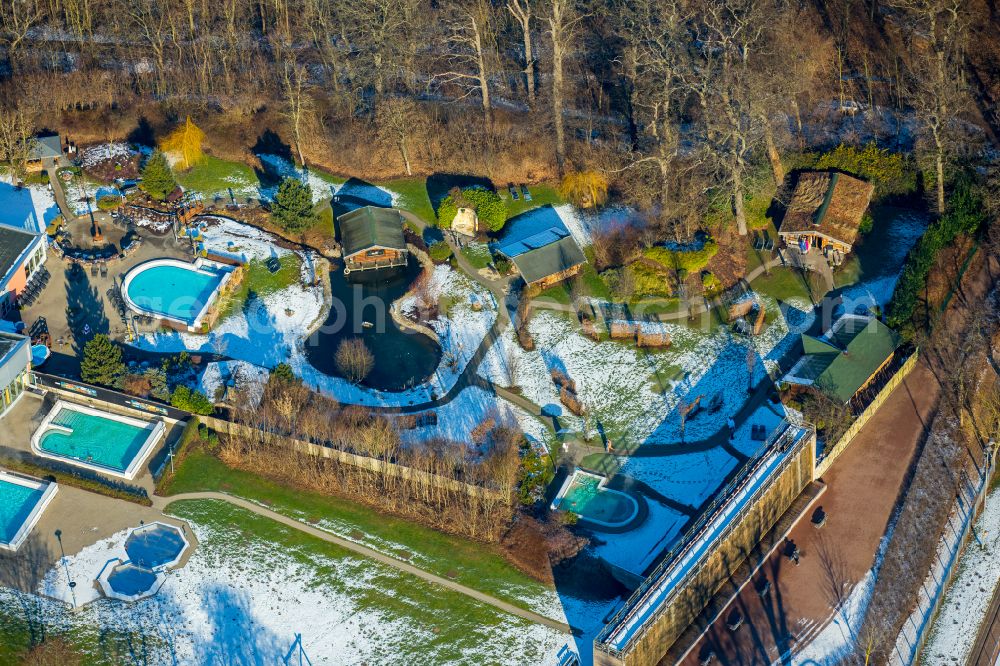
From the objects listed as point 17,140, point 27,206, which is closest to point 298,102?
point 27,206

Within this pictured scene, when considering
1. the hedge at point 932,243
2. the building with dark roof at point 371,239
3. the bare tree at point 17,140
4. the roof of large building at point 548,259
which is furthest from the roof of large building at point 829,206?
the bare tree at point 17,140

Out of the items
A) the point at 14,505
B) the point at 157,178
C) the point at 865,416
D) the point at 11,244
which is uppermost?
the point at 157,178

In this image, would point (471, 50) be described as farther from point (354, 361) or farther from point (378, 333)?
point (354, 361)

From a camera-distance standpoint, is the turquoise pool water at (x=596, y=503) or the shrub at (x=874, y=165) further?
the shrub at (x=874, y=165)

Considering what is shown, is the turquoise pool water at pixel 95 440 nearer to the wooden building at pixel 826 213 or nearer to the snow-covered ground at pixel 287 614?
the snow-covered ground at pixel 287 614

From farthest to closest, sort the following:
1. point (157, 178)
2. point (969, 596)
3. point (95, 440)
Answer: point (157, 178)
point (95, 440)
point (969, 596)

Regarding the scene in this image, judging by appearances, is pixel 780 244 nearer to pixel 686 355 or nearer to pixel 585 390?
pixel 686 355
